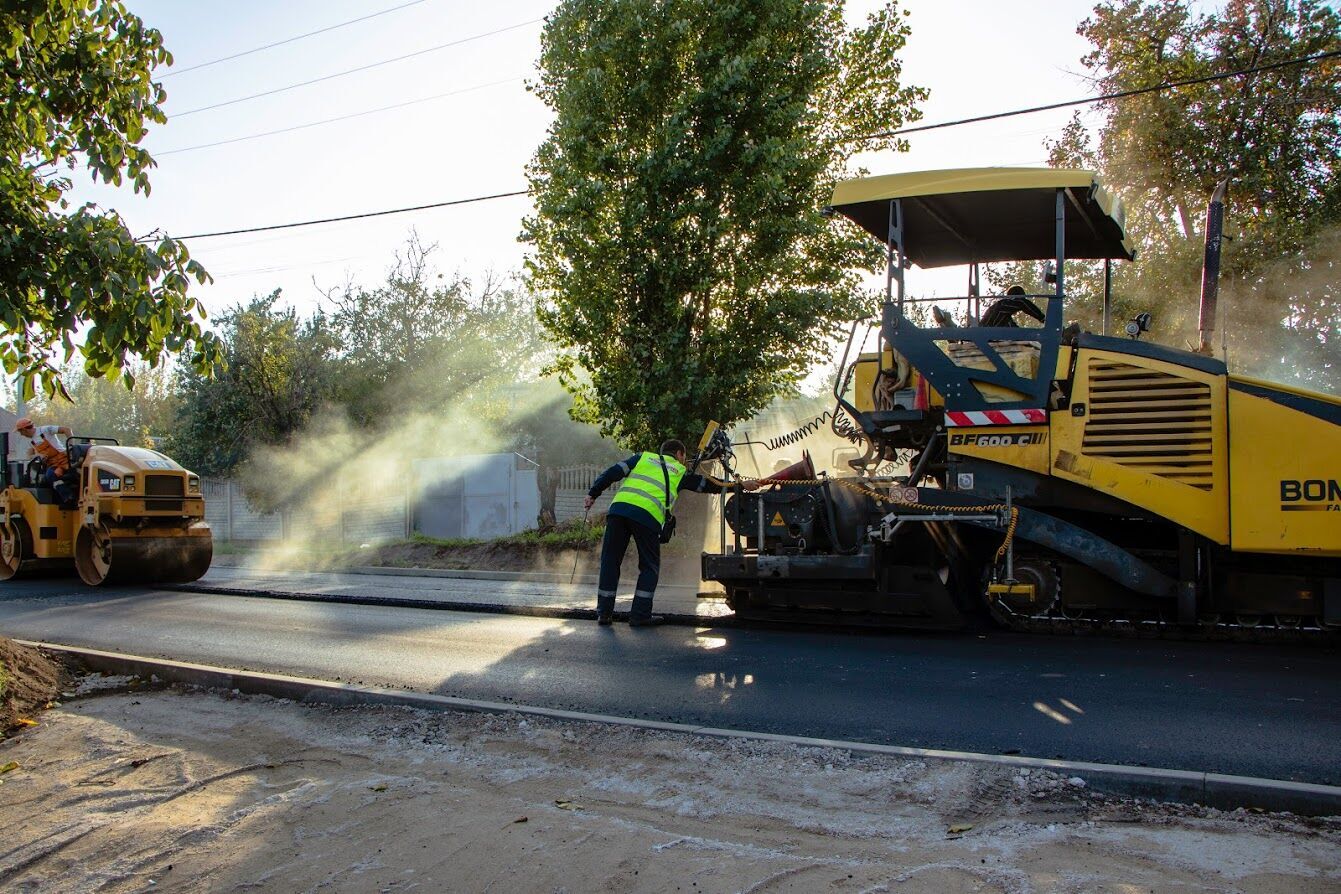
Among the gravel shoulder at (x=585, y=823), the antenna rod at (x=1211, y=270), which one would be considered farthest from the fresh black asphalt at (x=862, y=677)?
the antenna rod at (x=1211, y=270)

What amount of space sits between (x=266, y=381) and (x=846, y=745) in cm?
2121

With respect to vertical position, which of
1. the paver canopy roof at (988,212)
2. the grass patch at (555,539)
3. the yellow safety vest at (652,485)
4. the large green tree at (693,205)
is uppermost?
the large green tree at (693,205)

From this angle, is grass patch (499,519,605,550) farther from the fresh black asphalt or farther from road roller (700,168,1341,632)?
road roller (700,168,1341,632)

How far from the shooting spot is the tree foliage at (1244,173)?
16359 millimetres

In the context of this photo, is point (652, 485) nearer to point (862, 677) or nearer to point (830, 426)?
point (830, 426)

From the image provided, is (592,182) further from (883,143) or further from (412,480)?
(412,480)

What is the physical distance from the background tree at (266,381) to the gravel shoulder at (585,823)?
62.7ft

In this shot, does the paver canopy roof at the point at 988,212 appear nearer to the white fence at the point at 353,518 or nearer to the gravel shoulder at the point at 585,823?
the gravel shoulder at the point at 585,823

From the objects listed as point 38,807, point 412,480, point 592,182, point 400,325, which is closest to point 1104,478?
point 38,807

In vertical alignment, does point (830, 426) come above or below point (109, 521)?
above

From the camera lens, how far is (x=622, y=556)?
30.2 feet

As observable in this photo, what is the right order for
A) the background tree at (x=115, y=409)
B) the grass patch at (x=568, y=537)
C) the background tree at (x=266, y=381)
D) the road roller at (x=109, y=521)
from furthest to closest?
the background tree at (x=115, y=409) → the background tree at (x=266, y=381) → the grass patch at (x=568, y=537) → the road roller at (x=109, y=521)

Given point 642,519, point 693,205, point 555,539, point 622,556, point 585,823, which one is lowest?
point 585,823

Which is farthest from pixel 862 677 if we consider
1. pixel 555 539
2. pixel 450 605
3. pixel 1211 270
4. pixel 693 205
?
pixel 555 539
